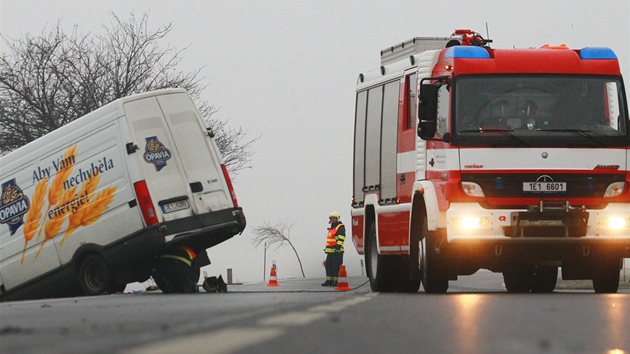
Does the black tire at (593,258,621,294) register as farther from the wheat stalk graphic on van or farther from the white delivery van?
the wheat stalk graphic on van

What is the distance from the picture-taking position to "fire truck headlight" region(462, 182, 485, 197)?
1568cm

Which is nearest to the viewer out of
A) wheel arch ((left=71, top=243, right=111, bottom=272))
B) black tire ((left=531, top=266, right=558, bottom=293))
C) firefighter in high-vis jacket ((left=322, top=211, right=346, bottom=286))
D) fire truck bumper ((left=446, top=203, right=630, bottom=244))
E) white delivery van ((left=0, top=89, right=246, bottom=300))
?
fire truck bumper ((left=446, top=203, right=630, bottom=244))

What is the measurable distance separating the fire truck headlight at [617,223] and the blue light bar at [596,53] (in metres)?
2.03

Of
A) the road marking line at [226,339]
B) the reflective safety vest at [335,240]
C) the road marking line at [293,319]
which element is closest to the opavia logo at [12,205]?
the reflective safety vest at [335,240]

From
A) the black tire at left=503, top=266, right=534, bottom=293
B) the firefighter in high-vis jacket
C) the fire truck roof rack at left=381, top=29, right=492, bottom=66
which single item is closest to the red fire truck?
the fire truck roof rack at left=381, top=29, right=492, bottom=66

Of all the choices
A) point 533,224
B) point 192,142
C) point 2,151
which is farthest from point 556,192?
point 2,151

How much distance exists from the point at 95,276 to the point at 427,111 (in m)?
6.94

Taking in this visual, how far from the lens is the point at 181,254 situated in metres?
20.4

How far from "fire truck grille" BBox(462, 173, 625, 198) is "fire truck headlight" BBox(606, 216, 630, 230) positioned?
0.31 metres

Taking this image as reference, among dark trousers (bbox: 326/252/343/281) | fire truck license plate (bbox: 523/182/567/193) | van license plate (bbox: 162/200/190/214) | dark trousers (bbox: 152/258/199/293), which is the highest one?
fire truck license plate (bbox: 523/182/567/193)

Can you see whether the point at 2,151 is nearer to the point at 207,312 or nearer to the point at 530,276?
the point at 530,276

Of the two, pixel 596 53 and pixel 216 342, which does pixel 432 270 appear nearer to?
pixel 596 53

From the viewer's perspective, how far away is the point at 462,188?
1568 cm

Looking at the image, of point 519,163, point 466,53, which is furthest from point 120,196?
point 519,163
